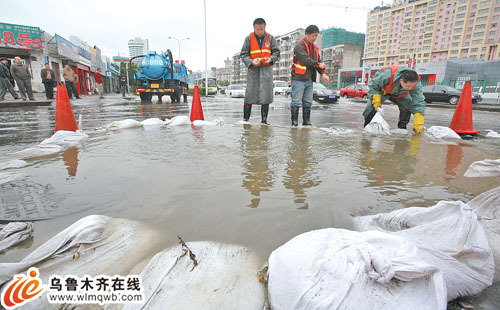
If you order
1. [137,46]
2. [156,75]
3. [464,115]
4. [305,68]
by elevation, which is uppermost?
[137,46]

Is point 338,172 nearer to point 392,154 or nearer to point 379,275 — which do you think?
point 392,154

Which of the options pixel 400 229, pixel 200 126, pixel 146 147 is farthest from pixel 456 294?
pixel 200 126

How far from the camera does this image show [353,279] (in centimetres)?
77

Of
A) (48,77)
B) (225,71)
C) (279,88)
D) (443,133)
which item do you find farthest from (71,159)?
(225,71)

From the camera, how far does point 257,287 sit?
0.91 meters

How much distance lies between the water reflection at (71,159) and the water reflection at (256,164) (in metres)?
1.32

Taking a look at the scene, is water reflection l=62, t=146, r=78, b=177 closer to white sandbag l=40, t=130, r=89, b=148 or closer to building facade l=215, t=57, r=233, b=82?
white sandbag l=40, t=130, r=89, b=148

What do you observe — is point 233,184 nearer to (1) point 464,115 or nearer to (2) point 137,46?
(1) point 464,115

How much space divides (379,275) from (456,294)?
1.11ft

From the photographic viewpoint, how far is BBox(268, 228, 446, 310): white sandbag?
2.48 feet

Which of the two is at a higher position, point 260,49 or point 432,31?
point 432,31

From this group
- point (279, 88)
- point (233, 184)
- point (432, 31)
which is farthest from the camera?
point (432, 31)

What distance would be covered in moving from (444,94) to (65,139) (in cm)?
1866

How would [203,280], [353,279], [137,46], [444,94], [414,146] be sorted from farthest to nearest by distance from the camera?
[137,46], [444,94], [414,146], [203,280], [353,279]
